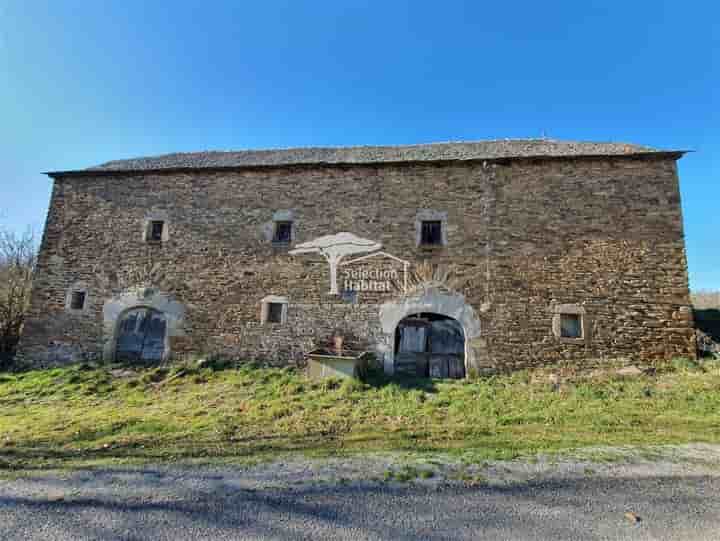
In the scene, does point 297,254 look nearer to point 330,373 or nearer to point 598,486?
point 330,373

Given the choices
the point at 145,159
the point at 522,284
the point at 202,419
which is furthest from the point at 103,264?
the point at 522,284

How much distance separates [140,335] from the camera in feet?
30.2

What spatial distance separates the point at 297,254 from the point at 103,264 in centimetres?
561

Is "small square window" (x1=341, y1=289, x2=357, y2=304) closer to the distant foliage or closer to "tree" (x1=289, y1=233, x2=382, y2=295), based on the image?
"tree" (x1=289, y1=233, x2=382, y2=295)

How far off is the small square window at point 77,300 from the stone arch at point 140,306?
0.83 m

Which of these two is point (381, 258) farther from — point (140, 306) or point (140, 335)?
point (140, 335)

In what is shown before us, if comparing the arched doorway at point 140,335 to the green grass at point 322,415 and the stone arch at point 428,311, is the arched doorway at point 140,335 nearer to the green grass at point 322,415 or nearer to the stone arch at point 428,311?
the green grass at point 322,415

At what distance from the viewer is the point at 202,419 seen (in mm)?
5637

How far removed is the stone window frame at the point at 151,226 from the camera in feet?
30.8

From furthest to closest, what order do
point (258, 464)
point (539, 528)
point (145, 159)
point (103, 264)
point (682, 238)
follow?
point (145, 159) → point (103, 264) → point (682, 238) → point (258, 464) → point (539, 528)

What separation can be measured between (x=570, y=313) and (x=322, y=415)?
5880 millimetres

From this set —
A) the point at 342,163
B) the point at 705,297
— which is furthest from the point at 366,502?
the point at 705,297

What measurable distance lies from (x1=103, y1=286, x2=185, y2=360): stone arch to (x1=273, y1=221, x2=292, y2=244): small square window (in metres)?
3.08

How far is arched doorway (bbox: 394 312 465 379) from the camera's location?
803 centimetres
